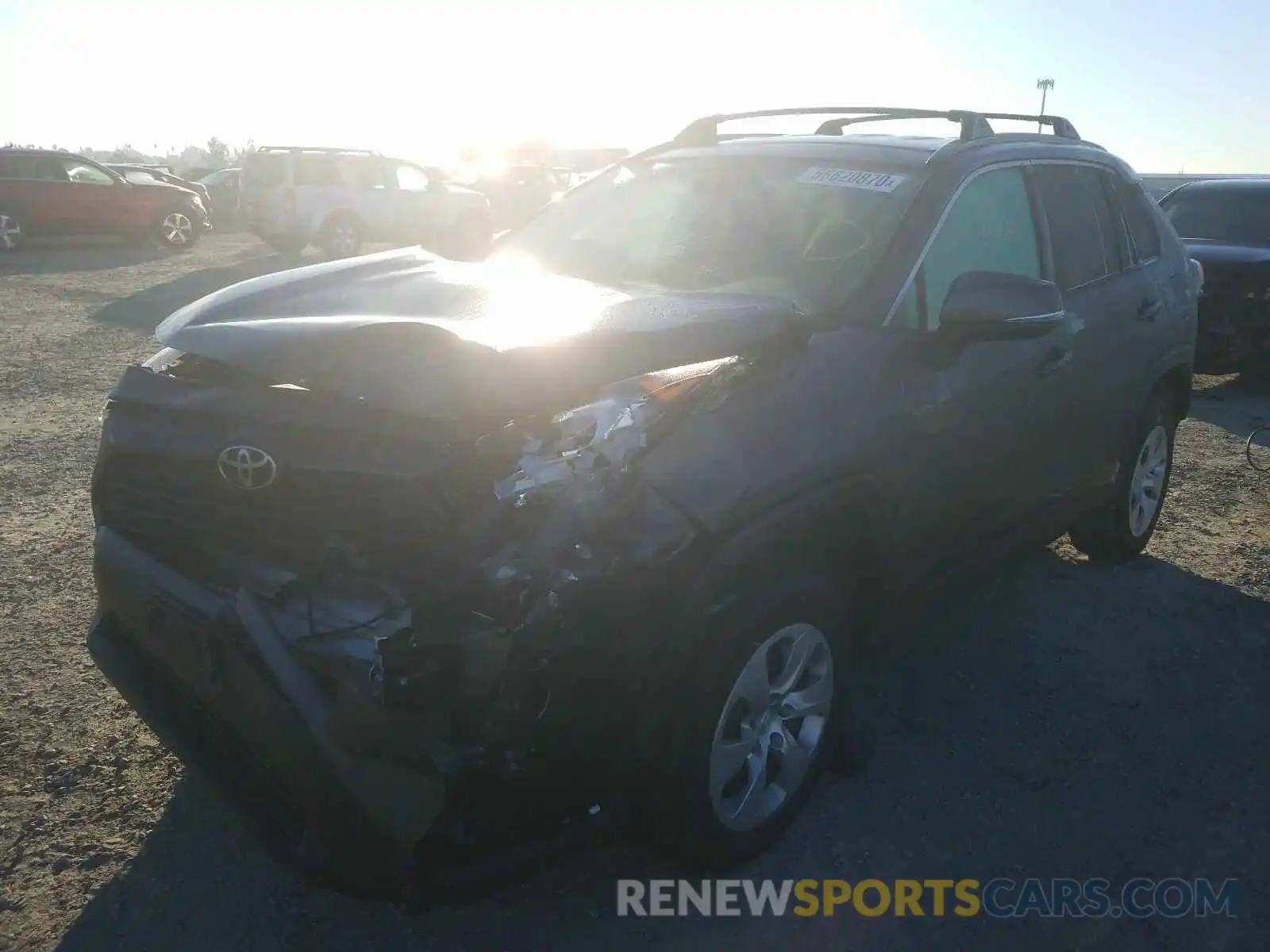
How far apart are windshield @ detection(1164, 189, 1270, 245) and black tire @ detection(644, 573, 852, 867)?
28.6 ft

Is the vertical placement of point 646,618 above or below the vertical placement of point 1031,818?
above

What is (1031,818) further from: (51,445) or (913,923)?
(51,445)

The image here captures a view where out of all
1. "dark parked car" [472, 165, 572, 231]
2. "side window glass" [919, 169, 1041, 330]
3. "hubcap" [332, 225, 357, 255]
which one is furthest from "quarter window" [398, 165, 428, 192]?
"side window glass" [919, 169, 1041, 330]

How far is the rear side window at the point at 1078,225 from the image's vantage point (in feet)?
12.6

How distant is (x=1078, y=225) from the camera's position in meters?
4.02

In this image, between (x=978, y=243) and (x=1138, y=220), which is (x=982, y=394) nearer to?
(x=978, y=243)

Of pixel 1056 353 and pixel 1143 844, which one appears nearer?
pixel 1143 844

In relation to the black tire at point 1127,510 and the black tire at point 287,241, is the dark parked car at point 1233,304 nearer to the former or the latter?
the black tire at point 1127,510

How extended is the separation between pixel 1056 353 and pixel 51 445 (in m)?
5.48

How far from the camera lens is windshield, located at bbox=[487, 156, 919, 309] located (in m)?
3.20

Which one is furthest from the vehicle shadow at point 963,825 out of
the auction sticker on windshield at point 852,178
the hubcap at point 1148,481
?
the auction sticker on windshield at point 852,178

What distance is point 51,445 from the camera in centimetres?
597

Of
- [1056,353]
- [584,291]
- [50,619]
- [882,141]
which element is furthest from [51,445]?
[1056,353]

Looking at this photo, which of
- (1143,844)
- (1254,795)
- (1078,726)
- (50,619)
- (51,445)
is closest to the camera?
(1143,844)
